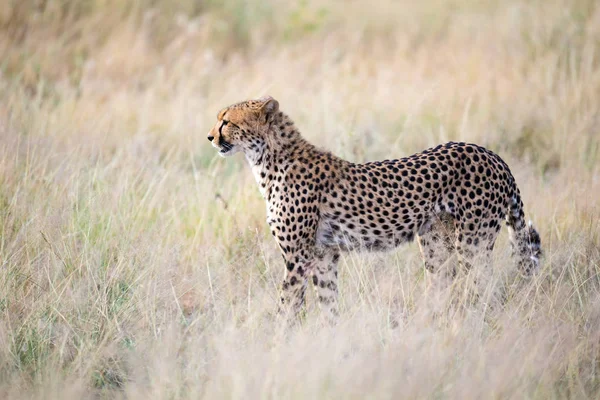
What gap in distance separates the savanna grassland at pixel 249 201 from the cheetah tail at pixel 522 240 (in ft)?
0.27

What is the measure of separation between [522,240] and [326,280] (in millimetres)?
977

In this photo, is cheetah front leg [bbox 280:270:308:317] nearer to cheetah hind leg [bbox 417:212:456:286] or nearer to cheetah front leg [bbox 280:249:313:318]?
cheetah front leg [bbox 280:249:313:318]

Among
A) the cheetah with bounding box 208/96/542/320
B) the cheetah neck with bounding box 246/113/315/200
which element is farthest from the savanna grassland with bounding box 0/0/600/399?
the cheetah neck with bounding box 246/113/315/200

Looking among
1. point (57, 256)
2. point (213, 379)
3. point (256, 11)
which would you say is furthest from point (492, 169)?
point (256, 11)

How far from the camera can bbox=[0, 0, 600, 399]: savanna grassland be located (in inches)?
130

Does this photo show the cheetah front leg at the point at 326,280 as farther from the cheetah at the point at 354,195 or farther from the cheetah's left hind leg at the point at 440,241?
the cheetah's left hind leg at the point at 440,241

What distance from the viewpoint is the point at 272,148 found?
409 centimetres

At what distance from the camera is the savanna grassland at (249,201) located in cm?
329

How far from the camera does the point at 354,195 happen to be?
13.3 feet

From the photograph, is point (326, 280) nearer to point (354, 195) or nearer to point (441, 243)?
point (354, 195)

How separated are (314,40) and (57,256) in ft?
17.8

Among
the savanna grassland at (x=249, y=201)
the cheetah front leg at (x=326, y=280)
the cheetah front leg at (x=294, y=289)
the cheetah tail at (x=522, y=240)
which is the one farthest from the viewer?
the cheetah tail at (x=522, y=240)

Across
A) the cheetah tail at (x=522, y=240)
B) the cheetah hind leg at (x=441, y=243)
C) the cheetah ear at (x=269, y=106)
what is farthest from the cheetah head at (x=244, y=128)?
the cheetah tail at (x=522, y=240)

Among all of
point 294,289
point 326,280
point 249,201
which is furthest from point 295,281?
point 249,201
